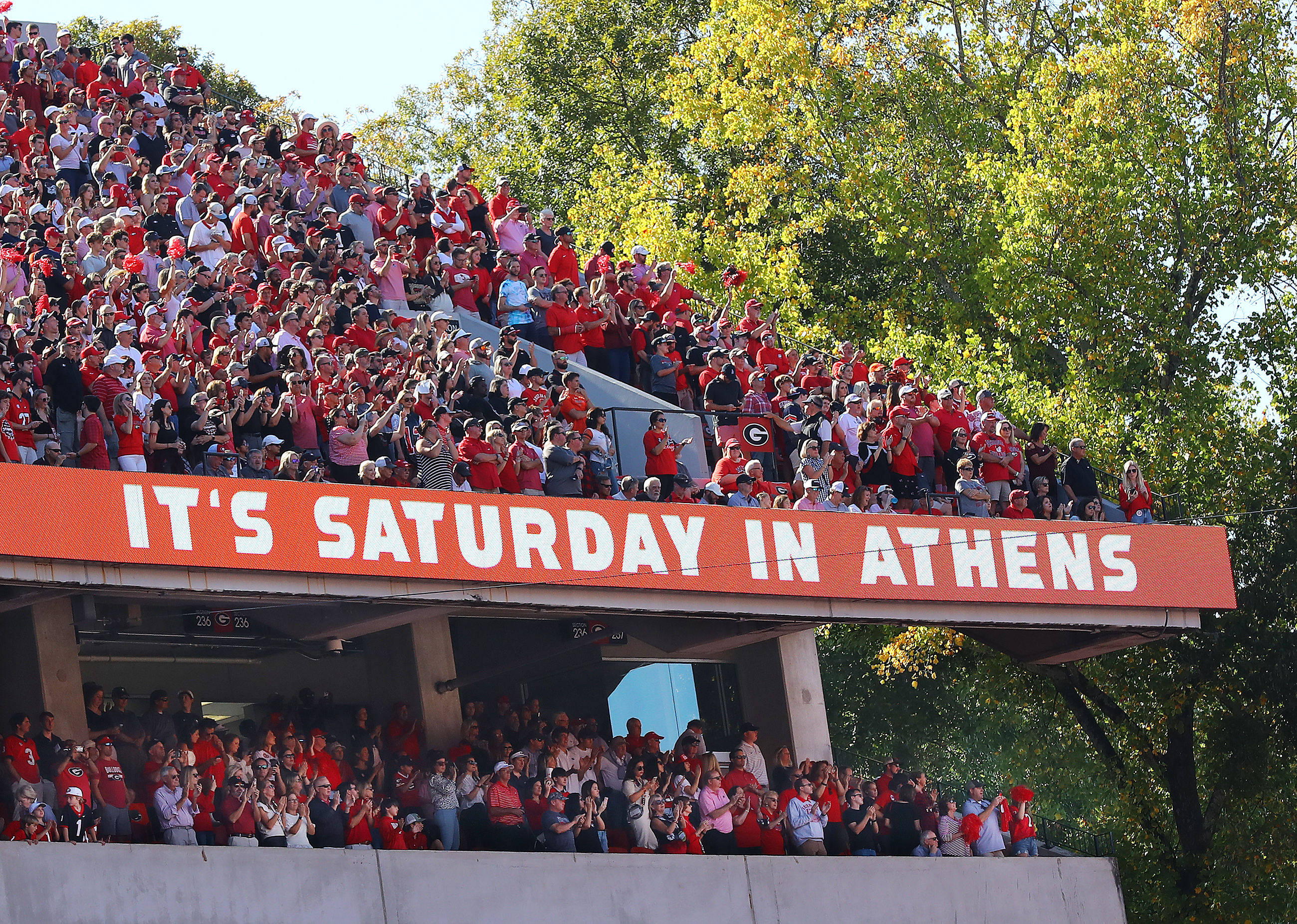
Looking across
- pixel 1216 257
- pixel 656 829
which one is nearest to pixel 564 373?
pixel 656 829

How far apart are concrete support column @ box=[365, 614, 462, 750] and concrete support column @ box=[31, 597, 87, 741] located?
330cm

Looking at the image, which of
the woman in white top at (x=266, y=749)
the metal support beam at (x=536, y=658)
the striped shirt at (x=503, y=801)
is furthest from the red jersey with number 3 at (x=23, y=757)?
the metal support beam at (x=536, y=658)

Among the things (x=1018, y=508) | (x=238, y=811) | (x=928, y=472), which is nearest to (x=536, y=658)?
(x=928, y=472)

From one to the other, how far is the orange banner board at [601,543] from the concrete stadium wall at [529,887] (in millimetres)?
2298

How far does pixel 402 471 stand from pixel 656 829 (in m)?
3.91

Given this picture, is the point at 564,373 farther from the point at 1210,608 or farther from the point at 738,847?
the point at 1210,608

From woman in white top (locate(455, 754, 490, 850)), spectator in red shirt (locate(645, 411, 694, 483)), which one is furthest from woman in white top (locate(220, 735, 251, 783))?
spectator in red shirt (locate(645, 411, 694, 483))

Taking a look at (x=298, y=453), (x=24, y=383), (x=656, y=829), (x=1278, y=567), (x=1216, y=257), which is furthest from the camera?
(x=1216, y=257)

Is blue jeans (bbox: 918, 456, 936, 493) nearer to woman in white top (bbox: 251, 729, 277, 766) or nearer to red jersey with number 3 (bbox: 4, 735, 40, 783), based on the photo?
woman in white top (bbox: 251, 729, 277, 766)

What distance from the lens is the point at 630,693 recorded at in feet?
72.0

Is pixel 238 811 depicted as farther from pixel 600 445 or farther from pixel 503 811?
pixel 600 445

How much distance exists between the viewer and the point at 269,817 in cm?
1531

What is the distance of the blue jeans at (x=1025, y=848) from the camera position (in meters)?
20.1

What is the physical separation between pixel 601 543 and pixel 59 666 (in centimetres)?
478
